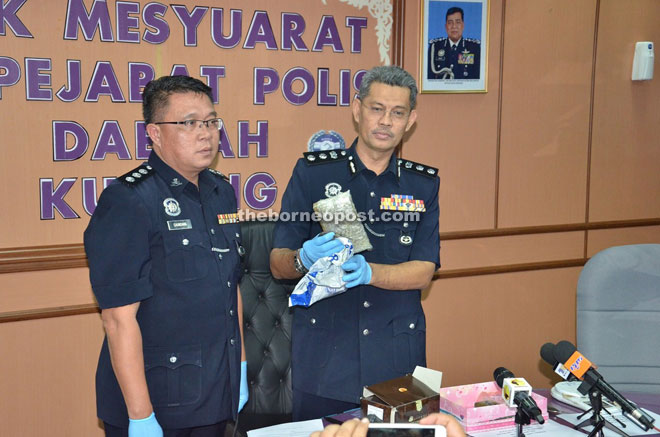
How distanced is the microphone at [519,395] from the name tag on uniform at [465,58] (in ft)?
7.13

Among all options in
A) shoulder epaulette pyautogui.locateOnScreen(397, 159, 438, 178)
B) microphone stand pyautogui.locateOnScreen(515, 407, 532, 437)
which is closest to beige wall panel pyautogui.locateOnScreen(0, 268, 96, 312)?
shoulder epaulette pyautogui.locateOnScreen(397, 159, 438, 178)

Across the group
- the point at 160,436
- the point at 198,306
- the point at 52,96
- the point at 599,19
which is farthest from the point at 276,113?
the point at 599,19

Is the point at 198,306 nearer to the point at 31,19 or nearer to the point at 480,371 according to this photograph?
the point at 31,19

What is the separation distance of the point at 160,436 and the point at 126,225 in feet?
2.03

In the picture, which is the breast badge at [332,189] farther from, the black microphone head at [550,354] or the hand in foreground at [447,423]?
the hand in foreground at [447,423]

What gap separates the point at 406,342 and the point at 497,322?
1.78 m

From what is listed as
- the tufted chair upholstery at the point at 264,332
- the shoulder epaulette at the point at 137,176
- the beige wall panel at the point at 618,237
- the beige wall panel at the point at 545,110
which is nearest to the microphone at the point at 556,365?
the tufted chair upholstery at the point at 264,332

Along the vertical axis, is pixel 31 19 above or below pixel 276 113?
above

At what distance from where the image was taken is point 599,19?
12.6ft

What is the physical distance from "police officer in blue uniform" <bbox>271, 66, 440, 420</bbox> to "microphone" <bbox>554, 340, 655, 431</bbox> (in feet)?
2.19

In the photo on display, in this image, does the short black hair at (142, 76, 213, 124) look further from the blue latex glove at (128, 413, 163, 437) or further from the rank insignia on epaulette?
the blue latex glove at (128, 413, 163, 437)

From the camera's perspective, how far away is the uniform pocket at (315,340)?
86.4 inches

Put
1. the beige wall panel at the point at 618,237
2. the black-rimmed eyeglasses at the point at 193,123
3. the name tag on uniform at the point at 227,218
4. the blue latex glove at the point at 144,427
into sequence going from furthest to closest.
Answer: the beige wall panel at the point at 618,237
the name tag on uniform at the point at 227,218
the black-rimmed eyeglasses at the point at 193,123
the blue latex glove at the point at 144,427

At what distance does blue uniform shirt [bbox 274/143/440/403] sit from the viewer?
2.19 meters
